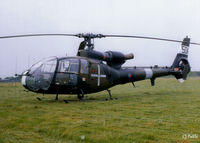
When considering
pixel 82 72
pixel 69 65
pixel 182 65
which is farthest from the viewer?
pixel 182 65

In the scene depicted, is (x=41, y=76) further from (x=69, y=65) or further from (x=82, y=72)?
(x=82, y=72)

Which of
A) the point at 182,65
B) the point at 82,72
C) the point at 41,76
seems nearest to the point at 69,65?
the point at 82,72

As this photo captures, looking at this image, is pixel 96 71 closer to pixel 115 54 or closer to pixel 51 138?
pixel 115 54

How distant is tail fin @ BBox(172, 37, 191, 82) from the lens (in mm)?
21344

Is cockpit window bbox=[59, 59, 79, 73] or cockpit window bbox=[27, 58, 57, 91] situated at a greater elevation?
cockpit window bbox=[59, 59, 79, 73]

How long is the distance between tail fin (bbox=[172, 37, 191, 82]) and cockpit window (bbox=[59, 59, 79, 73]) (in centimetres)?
1001

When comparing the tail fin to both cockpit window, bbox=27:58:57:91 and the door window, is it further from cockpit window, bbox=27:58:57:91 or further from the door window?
cockpit window, bbox=27:58:57:91

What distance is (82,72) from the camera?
1418 cm

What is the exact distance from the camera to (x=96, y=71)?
590 inches

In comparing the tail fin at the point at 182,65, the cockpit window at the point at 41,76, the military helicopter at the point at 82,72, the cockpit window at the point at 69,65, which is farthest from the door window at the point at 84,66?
the tail fin at the point at 182,65

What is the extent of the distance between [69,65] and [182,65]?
11.6 metres

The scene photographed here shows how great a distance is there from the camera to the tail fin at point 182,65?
21.3 m

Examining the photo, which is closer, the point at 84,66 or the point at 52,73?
the point at 52,73

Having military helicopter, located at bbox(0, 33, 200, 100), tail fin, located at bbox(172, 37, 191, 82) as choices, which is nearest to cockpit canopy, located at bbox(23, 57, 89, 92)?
military helicopter, located at bbox(0, 33, 200, 100)
